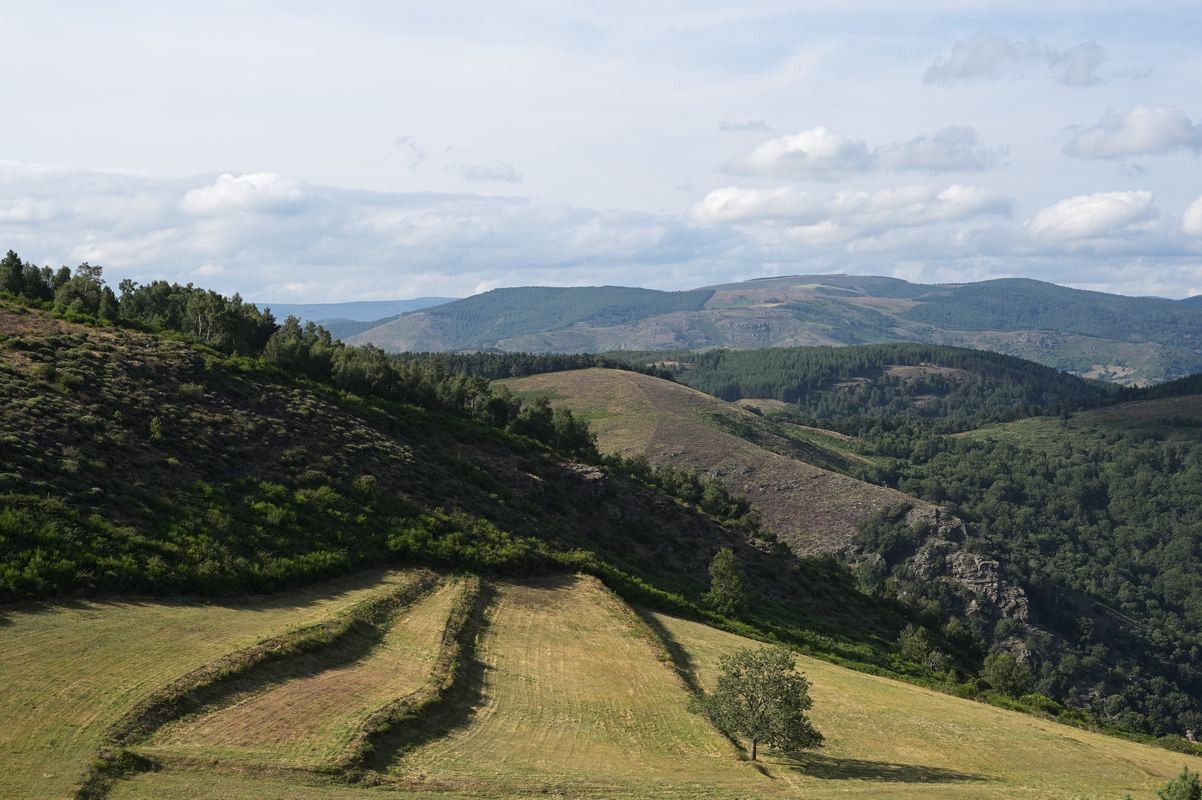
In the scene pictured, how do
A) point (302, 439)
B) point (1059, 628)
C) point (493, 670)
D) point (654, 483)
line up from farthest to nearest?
point (1059, 628) → point (654, 483) → point (302, 439) → point (493, 670)

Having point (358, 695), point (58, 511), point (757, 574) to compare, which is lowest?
point (757, 574)

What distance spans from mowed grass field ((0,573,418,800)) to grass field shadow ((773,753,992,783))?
85.2 ft

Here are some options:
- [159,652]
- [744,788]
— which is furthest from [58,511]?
[744,788]

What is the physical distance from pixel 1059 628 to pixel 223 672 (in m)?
168

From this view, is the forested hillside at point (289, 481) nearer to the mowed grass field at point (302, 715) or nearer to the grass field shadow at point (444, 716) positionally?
the mowed grass field at point (302, 715)

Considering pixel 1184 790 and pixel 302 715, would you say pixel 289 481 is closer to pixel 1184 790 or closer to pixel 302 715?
pixel 302 715

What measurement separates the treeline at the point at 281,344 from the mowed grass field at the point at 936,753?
58.3 m

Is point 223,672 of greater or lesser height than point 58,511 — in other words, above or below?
below

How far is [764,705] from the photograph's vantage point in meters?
44.2

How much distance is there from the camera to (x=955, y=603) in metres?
172

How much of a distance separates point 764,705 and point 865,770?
5559mm

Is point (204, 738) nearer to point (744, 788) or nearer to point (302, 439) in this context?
point (744, 788)

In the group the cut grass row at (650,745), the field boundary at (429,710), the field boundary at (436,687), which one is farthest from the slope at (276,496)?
the cut grass row at (650,745)

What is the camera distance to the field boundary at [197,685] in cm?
3006
